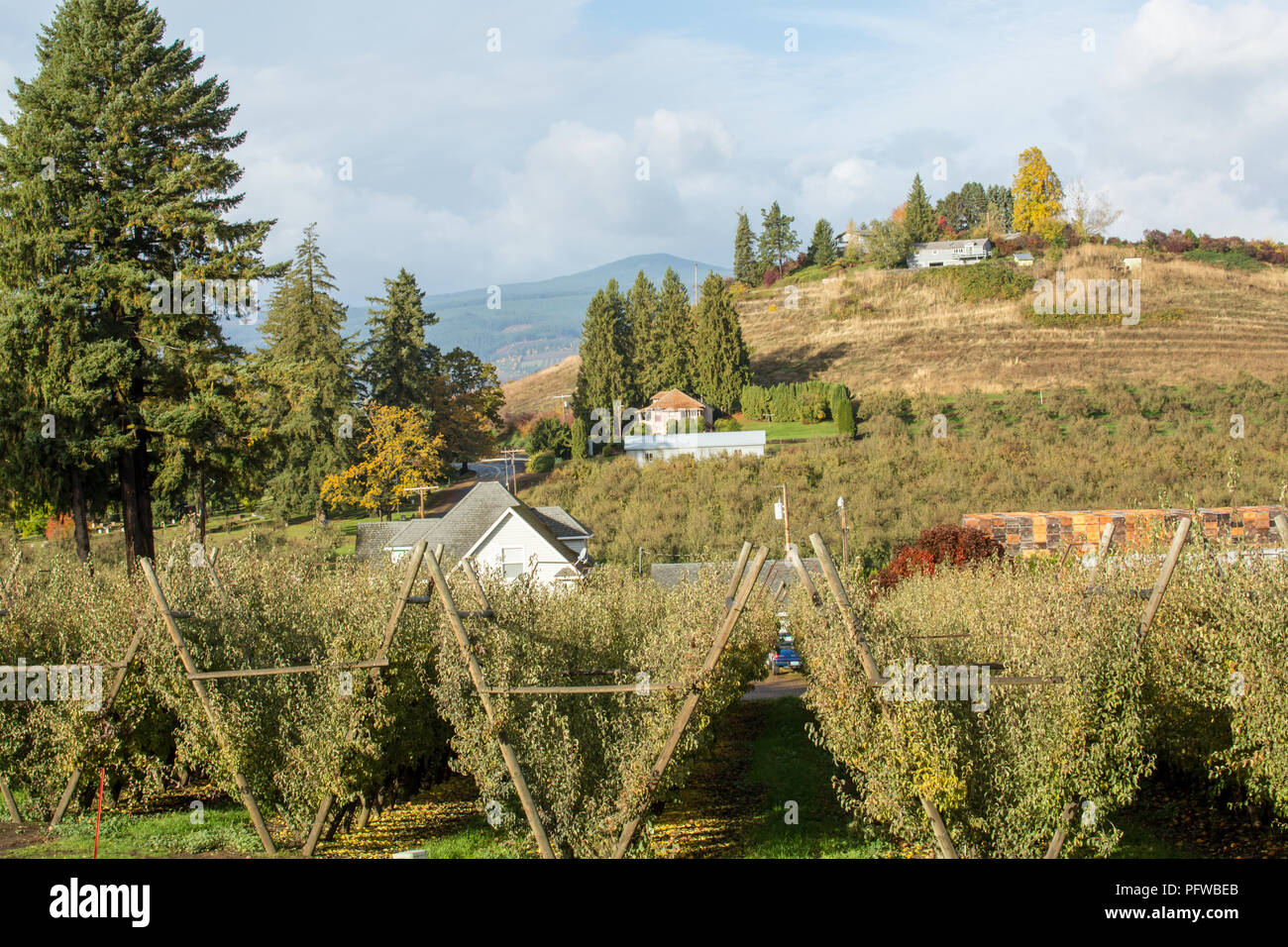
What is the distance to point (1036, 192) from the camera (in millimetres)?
109750

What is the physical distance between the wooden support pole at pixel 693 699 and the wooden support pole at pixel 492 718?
856 mm

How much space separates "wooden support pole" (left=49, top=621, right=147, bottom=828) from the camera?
12234 millimetres

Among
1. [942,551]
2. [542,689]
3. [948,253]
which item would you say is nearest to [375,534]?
[942,551]

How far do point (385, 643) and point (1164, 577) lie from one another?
8259 millimetres

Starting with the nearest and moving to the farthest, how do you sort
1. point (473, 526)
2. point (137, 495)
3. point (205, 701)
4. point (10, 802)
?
point (205, 701) < point (10, 802) < point (137, 495) < point (473, 526)

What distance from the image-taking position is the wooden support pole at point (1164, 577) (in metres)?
9.20

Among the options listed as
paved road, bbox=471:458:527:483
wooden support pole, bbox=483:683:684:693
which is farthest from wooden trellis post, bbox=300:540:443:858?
paved road, bbox=471:458:527:483

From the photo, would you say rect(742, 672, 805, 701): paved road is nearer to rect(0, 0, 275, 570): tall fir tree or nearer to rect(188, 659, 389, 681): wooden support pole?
rect(188, 659, 389, 681): wooden support pole

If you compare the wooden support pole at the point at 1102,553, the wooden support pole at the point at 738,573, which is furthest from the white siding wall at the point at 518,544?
the wooden support pole at the point at 738,573

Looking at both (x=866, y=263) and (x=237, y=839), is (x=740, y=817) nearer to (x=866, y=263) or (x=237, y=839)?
(x=237, y=839)

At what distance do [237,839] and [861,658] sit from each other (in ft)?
28.2

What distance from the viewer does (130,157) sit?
2923 cm

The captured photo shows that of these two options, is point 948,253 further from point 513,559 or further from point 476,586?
point 476,586
